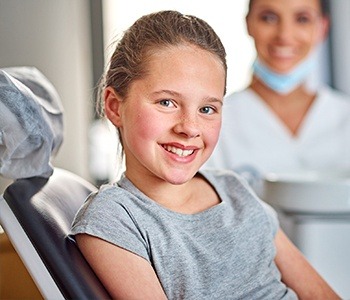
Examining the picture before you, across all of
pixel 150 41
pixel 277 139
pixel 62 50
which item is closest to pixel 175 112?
pixel 150 41

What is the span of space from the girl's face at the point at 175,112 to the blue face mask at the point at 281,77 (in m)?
1.44

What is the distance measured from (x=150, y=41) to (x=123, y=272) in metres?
0.37

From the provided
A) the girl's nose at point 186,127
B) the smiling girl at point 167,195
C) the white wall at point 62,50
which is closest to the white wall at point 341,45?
the white wall at point 62,50

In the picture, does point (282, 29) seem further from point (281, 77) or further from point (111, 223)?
point (111, 223)

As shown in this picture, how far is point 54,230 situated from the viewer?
1302 millimetres

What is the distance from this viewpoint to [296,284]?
150 centimetres

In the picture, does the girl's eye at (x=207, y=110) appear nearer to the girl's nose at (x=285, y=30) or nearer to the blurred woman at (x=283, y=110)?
the blurred woman at (x=283, y=110)

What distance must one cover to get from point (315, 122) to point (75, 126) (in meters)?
1.49

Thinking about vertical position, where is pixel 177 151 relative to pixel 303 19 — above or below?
above

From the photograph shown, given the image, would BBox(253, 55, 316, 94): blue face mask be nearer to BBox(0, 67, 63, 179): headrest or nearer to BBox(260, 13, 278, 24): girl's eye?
BBox(260, 13, 278, 24): girl's eye

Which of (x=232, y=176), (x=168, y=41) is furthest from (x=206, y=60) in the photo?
(x=232, y=176)

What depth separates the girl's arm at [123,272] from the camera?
4.03 ft

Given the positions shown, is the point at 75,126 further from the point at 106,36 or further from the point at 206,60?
the point at 206,60

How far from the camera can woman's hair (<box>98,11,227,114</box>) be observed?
1325 mm
